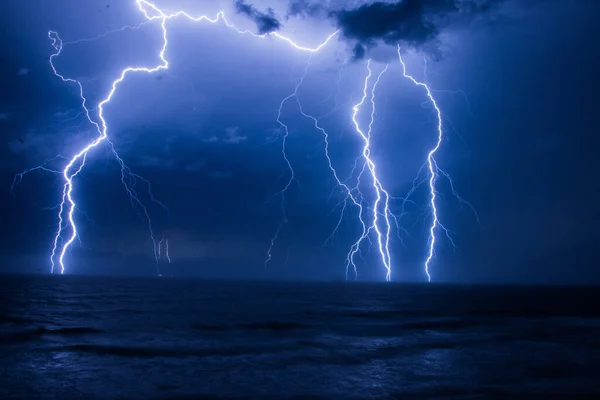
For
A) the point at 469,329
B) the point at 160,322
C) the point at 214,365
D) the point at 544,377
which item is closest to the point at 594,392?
the point at 544,377

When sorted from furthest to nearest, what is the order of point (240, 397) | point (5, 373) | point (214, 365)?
point (214, 365) < point (5, 373) < point (240, 397)

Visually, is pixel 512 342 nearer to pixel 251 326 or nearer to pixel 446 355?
pixel 446 355

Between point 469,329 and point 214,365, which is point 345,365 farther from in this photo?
point 469,329

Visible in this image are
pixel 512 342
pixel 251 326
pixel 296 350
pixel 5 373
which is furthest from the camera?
pixel 251 326

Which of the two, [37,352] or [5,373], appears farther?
[37,352]

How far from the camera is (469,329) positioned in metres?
13.9

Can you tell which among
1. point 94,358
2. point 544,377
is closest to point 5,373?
point 94,358

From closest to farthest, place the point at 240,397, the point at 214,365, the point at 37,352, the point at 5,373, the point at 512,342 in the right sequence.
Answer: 1. the point at 240,397
2. the point at 5,373
3. the point at 214,365
4. the point at 37,352
5. the point at 512,342

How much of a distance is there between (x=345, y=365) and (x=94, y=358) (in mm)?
4688

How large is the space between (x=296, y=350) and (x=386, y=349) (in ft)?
6.64

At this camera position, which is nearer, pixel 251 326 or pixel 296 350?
pixel 296 350

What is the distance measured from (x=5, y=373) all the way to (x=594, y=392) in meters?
8.65

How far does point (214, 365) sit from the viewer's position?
7.76 m

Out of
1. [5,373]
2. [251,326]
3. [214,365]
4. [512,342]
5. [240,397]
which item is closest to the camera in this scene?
[240,397]
